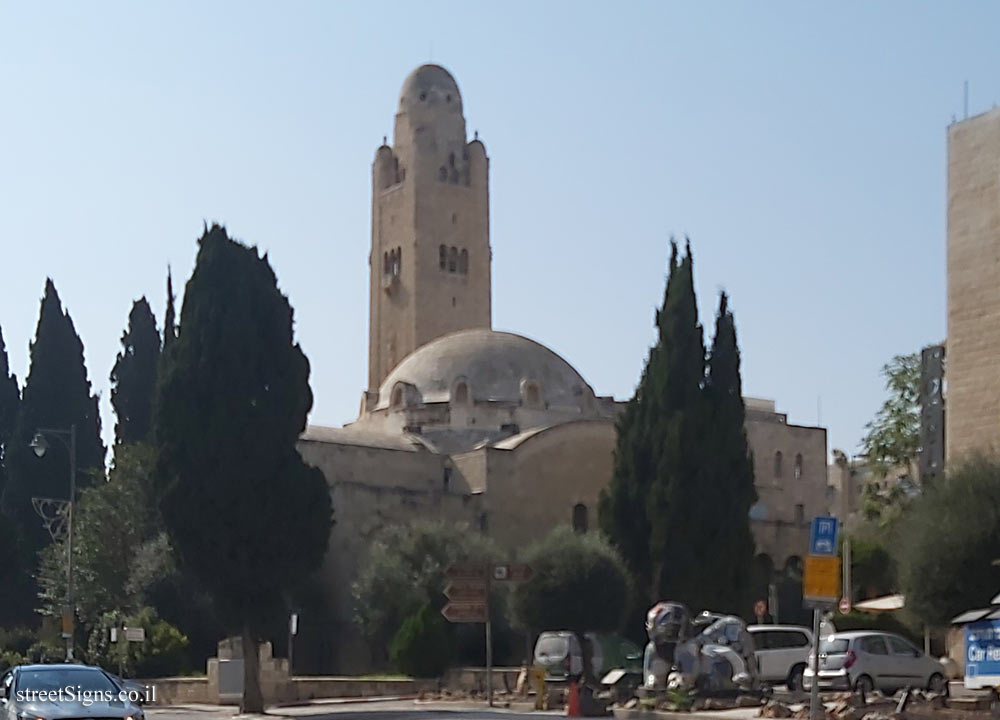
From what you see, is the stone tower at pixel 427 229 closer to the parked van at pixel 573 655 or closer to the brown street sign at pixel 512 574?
the parked van at pixel 573 655

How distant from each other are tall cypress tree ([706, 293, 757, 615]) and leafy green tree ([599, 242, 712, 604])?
258mm

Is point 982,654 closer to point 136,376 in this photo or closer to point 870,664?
point 870,664

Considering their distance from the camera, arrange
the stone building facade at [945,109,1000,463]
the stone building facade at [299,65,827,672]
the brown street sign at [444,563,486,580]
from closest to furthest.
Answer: the brown street sign at [444,563,486,580]
the stone building facade at [945,109,1000,463]
the stone building facade at [299,65,827,672]

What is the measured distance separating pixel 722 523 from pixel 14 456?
24008 millimetres

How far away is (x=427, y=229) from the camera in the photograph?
227ft

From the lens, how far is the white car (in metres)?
28.1

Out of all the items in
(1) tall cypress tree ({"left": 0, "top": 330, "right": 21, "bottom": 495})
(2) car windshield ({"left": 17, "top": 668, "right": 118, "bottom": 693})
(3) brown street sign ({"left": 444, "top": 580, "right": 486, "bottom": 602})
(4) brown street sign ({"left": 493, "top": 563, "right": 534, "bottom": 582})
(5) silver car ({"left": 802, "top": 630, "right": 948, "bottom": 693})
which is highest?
(1) tall cypress tree ({"left": 0, "top": 330, "right": 21, "bottom": 495})

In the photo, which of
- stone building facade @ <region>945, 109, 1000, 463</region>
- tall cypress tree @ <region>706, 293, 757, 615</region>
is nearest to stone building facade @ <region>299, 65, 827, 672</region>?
tall cypress tree @ <region>706, 293, 757, 615</region>

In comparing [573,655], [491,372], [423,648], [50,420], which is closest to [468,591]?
[573,655]

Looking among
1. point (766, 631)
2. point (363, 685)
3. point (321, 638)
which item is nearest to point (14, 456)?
point (321, 638)

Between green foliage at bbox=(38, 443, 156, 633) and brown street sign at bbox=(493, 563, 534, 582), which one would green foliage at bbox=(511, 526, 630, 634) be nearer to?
brown street sign at bbox=(493, 563, 534, 582)

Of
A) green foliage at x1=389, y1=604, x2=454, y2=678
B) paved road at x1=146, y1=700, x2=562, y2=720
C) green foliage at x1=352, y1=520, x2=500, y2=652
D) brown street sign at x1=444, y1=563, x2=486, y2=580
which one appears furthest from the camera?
green foliage at x1=352, y1=520, x2=500, y2=652

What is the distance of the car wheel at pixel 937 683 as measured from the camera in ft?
85.9

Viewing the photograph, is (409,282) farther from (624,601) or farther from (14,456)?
(624,601)
